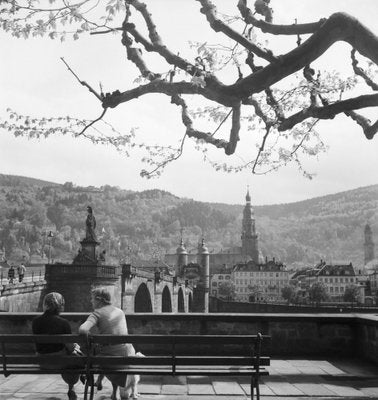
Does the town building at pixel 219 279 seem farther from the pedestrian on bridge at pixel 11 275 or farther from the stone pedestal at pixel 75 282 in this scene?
the stone pedestal at pixel 75 282

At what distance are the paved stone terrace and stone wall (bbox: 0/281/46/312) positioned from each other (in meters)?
21.5

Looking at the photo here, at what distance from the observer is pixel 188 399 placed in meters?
7.15

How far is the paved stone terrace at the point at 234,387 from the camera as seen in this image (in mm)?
7398

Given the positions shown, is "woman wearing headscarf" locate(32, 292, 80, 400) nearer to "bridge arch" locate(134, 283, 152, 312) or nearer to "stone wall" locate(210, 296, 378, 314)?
"bridge arch" locate(134, 283, 152, 312)

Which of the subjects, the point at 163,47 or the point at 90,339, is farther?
the point at 163,47

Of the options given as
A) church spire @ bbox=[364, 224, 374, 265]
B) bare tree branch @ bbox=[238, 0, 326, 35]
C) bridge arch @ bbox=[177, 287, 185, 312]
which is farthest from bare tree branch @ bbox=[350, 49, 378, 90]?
church spire @ bbox=[364, 224, 374, 265]

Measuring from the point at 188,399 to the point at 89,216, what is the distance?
3137 cm

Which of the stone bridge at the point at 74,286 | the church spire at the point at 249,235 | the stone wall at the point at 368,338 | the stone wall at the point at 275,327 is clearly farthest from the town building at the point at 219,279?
the stone wall at the point at 368,338

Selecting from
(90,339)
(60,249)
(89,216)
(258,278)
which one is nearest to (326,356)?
(90,339)

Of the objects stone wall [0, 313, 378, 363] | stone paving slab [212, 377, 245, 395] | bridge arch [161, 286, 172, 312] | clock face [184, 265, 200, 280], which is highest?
clock face [184, 265, 200, 280]

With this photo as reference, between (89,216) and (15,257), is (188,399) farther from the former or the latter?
(15,257)

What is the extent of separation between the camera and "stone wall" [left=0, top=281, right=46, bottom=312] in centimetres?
2947

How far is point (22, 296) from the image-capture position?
3195 cm

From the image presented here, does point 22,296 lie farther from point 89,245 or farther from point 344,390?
point 344,390
